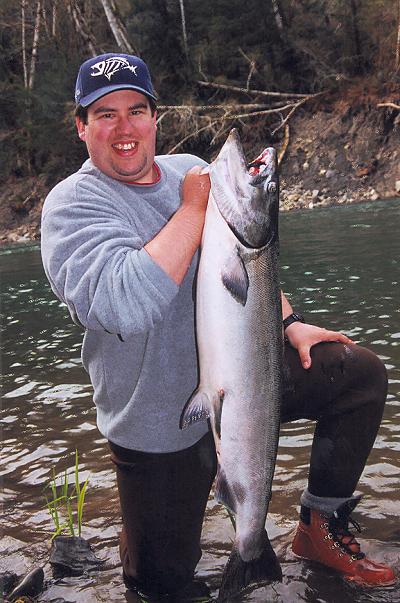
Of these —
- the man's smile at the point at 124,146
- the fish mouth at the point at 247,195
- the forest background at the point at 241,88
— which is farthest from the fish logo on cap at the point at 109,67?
the forest background at the point at 241,88

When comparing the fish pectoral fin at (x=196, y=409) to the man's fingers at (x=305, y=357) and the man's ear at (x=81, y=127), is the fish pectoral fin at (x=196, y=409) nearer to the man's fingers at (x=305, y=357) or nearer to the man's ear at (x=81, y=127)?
the man's fingers at (x=305, y=357)

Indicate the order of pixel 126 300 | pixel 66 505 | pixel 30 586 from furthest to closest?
pixel 66 505
pixel 30 586
pixel 126 300

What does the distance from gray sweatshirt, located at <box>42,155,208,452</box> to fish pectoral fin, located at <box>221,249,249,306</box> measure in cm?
23

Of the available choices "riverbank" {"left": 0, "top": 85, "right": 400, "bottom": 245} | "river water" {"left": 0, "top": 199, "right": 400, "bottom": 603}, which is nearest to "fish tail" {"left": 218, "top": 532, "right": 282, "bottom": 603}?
"river water" {"left": 0, "top": 199, "right": 400, "bottom": 603}

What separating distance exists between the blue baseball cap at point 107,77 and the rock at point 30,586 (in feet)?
8.00

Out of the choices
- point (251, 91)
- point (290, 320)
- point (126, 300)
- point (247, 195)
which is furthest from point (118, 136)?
point (251, 91)

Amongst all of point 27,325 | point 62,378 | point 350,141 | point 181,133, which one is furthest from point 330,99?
point 62,378

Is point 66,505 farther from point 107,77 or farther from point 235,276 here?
point 107,77

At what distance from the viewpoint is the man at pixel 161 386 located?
3252 millimetres

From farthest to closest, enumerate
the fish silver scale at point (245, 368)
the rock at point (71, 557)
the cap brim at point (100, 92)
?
the rock at point (71, 557), the cap brim at point (100, 92), the fish silver scale at point (245, 368)

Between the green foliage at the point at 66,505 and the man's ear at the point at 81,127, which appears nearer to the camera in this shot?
the man's ear at the point at 81,127

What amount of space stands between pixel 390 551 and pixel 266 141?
28929mm

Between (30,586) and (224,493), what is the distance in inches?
49.1

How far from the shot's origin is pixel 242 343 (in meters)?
2.99
